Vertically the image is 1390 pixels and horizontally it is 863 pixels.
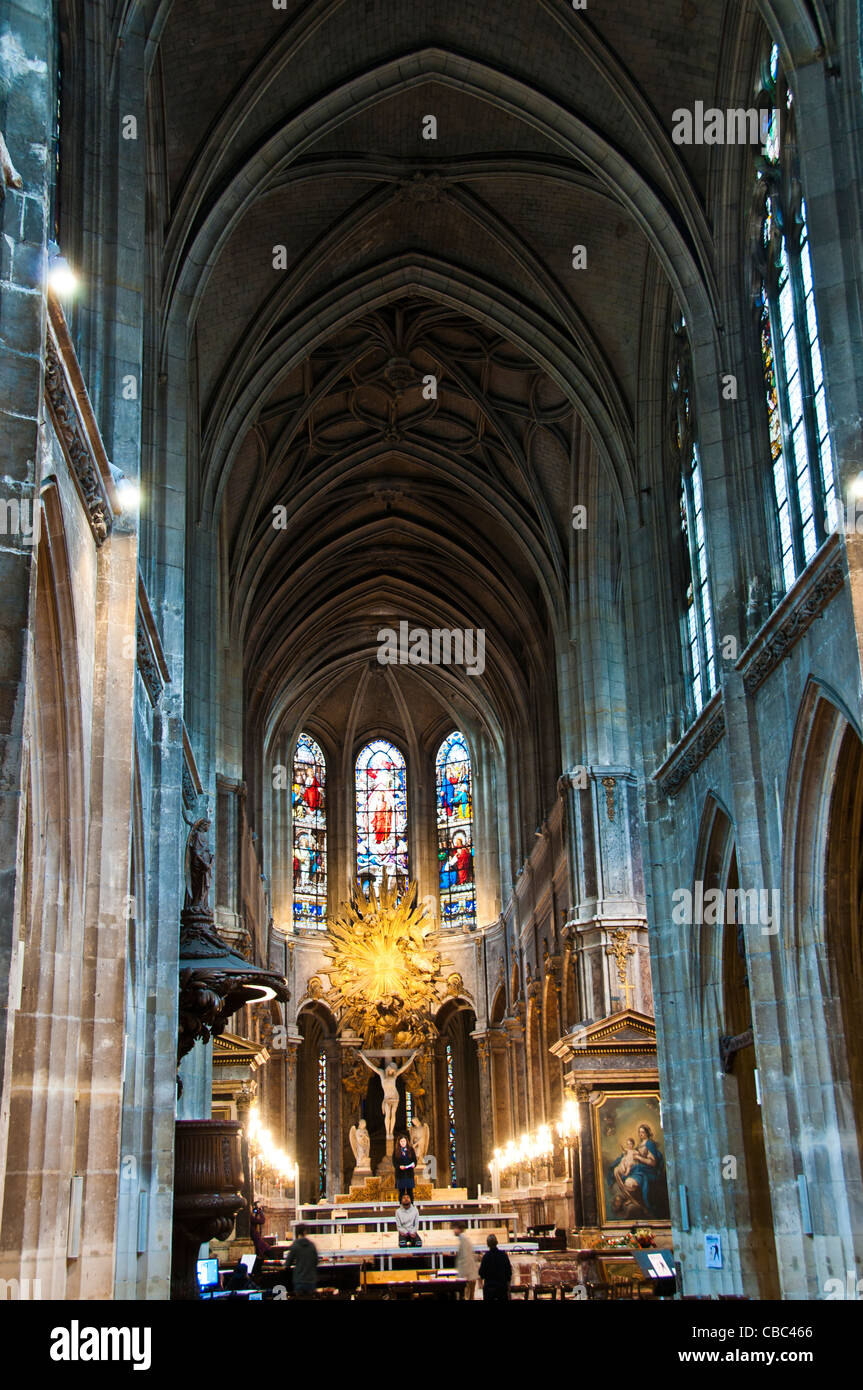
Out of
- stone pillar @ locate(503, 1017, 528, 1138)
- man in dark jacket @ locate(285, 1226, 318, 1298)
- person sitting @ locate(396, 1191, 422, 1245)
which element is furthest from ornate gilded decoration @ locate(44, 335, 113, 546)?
stone pillar @ locate(503, 1017, 528, 1138)

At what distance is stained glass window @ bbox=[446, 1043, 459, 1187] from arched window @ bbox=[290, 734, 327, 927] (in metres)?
5.66

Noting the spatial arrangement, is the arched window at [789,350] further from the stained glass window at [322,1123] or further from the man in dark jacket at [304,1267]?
the stained glass window at [322,1123]

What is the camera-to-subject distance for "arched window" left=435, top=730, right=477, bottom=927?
45.0 meters

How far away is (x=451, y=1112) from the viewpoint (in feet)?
142

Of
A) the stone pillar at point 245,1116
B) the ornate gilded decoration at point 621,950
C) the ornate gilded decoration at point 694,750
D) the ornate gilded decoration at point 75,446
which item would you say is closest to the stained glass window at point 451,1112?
the stone pillar at point 245,1116

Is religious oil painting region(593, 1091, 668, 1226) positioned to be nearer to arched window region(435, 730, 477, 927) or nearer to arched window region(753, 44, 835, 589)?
arched window region(753, 44, 835, 589)

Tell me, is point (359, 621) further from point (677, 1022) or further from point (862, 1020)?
point (862, 1020)

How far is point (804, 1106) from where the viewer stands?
14.9 m

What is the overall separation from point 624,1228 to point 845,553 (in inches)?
638

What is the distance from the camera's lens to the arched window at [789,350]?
1573 cm

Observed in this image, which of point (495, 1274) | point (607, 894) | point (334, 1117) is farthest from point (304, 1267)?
point (334, 1117)
